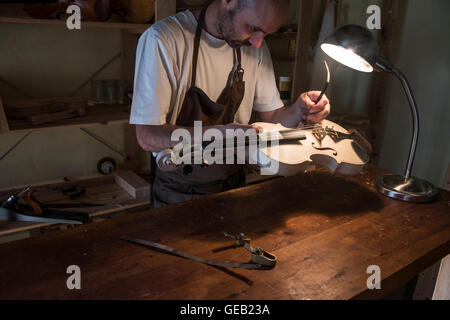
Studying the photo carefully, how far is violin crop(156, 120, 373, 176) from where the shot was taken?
3.87 feet

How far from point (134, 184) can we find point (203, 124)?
94 cm

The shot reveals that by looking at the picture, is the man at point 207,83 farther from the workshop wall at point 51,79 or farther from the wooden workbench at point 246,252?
the workshop wall at point 51,79

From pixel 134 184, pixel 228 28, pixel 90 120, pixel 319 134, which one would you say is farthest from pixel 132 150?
pixel 319 134

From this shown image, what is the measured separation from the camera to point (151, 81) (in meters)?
1.51

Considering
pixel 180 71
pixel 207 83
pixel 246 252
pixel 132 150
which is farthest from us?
pixel 132 150

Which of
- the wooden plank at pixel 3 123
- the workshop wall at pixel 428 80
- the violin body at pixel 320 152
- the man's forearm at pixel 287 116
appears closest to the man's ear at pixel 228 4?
the violin body at pixel 320 152

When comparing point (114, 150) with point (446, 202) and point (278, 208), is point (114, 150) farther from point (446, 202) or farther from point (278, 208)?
point (446, 202)

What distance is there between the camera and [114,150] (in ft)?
8.96

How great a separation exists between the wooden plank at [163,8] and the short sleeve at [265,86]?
2.01 ft

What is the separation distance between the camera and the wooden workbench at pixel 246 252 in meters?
0.97

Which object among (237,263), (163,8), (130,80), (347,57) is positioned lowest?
(237,263)

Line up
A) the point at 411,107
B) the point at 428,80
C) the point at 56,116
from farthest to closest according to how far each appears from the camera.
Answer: the point at 428,80, the point at 56,116, the point at 411,107

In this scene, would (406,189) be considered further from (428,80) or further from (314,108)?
(428,80)

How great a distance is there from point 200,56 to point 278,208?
0.80m
